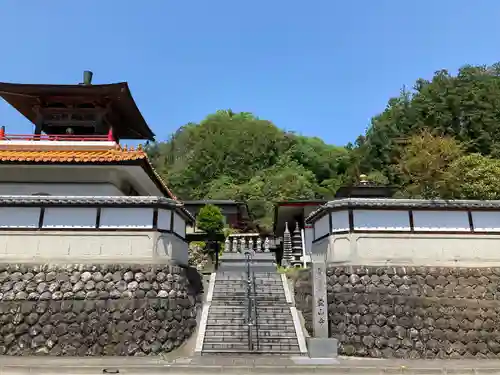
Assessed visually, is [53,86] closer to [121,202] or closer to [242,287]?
[121,202]

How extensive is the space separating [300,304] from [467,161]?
1009 cm

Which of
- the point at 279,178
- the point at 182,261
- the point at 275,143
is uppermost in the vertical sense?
the point at 275,143

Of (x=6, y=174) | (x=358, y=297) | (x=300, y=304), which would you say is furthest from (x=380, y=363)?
(x=6, y=174)

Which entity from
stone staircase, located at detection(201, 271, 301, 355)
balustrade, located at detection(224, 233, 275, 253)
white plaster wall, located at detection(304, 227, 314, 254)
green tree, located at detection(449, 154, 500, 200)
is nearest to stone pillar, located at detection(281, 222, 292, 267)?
white plaster wall, located at detection(304, 227, 314, 254)

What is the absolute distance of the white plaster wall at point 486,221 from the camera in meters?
12.4

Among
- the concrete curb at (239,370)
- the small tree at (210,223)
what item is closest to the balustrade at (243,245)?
the small tree at (210,223)

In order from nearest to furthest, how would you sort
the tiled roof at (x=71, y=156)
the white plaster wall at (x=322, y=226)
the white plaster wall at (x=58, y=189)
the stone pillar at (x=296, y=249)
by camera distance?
the white plaster wall at (x=322, y=226), the tiled roof at (x=71, y=156), the white plaster wall at (x=58, y=189), the stone pillar at (x=296, y=249)

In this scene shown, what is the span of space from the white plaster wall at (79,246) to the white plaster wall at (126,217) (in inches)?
10.4

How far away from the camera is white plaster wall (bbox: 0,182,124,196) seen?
15383mm

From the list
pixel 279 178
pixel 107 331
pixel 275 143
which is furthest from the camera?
pixel 275 143

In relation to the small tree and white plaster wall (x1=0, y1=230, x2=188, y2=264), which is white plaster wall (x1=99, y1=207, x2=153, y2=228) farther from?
the small tree

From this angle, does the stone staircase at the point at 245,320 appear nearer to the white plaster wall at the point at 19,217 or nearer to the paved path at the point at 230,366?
the paved path at the point at 230,366

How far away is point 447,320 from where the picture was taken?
11344 millimetres

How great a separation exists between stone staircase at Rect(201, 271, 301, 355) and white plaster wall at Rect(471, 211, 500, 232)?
22.5 feet
